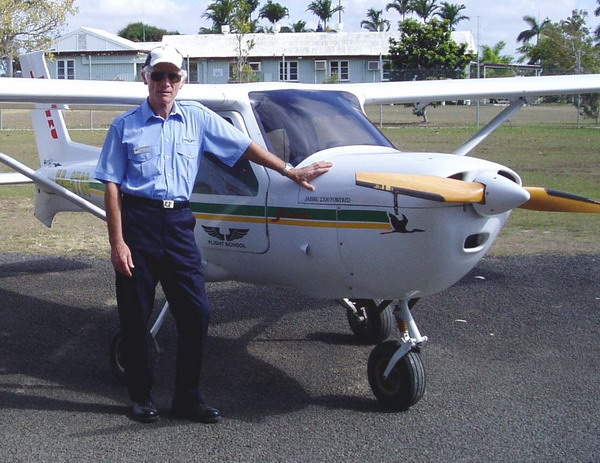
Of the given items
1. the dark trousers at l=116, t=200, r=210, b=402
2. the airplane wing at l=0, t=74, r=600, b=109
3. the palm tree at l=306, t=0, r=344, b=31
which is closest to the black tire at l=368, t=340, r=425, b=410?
the dark trousers at l=116, t=200, r=210, b=402

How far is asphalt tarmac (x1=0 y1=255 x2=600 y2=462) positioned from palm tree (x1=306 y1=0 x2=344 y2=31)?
107 m

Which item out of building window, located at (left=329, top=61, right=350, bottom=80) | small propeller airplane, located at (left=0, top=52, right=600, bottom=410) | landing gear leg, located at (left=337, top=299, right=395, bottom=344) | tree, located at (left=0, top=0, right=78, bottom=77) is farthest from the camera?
building window, located at (left=329, top=61, right=350, bottom=80)

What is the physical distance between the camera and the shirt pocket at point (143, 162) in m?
4.78

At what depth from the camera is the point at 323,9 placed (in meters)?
112

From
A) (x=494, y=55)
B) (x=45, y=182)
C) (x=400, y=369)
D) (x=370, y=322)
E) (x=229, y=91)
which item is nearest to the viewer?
(x=400, y=369)

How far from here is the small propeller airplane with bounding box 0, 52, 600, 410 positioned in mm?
4699

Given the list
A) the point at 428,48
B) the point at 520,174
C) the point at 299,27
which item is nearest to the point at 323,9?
the point at 299,27

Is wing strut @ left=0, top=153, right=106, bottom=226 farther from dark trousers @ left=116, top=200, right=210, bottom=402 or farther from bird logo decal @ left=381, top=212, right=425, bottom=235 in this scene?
bird logo decal @ left=381, top=212, right=425, bottom=235

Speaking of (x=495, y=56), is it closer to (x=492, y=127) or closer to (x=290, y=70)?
(x=290, y=70)

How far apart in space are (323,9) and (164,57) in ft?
→ 365

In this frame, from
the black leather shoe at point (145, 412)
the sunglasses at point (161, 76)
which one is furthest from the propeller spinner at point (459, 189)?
the black leather shoe at point (145, 412)

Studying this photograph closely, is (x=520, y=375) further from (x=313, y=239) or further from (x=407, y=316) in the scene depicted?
(x=313, y=239)

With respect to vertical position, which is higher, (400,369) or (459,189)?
(459,189)

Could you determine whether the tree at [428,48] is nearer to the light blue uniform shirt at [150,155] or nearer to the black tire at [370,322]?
the black tire at [370,322]
